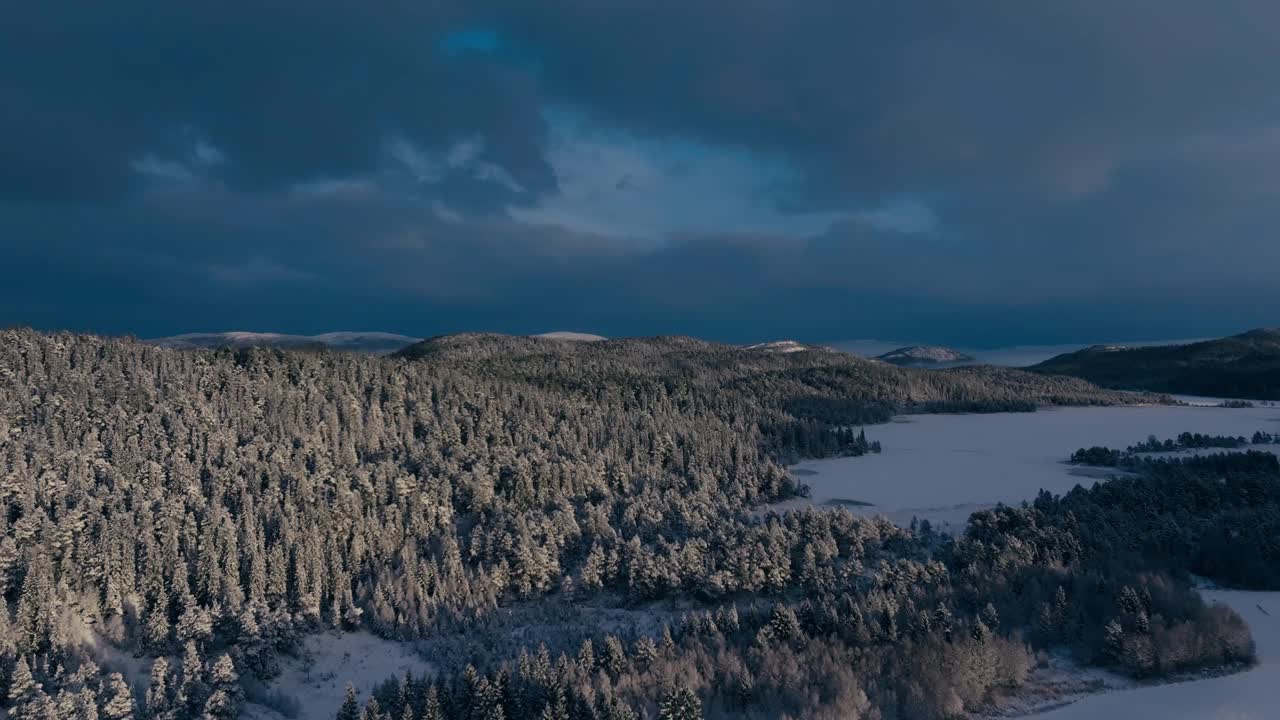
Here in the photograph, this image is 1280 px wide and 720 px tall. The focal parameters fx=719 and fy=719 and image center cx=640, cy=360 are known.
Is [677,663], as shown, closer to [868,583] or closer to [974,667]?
[974,667]

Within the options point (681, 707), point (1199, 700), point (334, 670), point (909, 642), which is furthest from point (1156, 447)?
point (334, 670)

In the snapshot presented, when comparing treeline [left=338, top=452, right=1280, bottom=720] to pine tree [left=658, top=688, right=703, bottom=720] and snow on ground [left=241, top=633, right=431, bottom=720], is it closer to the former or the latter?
pine tree [left=658, top=688, right=703, bottom=720]

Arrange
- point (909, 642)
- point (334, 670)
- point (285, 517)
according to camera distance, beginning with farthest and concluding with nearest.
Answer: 1. point (285, 517)
2. point (334, 670)
3. point (909, 642)

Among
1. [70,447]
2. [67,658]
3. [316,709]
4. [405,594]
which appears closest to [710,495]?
[405,594]

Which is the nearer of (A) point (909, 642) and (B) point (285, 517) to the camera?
(A) point (909, 642)

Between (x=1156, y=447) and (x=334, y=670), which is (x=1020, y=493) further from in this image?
(x=334, y=670)
